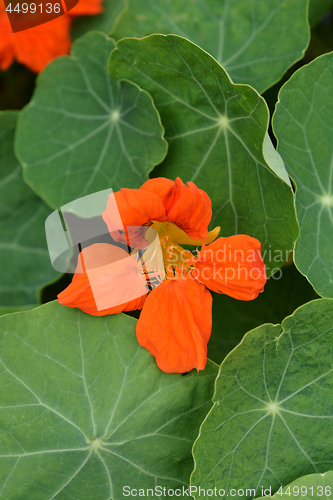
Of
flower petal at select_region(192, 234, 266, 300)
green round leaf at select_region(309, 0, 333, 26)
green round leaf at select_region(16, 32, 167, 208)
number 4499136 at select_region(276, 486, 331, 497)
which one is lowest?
number 4499136 at select_region(276, 486, 331, 497)

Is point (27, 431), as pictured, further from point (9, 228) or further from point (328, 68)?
point (328, 68)

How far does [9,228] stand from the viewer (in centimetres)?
106

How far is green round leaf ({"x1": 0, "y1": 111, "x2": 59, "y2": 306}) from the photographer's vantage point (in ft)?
3.43

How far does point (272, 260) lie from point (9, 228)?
0.65 metres

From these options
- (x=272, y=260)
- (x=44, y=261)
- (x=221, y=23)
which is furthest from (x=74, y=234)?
(x=221, y=23)

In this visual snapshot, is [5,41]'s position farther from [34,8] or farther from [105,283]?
[105,283]

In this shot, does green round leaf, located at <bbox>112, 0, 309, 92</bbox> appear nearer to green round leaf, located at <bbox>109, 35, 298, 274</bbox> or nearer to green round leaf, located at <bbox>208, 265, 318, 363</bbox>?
green round leaf, located at <bbox>109, 35, 298, 274</bbox>

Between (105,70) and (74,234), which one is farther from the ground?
(105,70)

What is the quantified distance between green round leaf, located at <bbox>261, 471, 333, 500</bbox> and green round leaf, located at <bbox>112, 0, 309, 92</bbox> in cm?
78

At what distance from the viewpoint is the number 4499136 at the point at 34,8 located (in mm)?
977

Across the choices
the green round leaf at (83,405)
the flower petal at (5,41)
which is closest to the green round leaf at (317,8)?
the flower petal at (5,41)

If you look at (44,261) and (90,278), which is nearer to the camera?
(90,278)

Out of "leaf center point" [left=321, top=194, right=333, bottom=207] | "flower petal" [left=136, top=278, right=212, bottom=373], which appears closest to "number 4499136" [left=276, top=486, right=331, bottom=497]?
"flower petal" [left=136, top=278, right=212, bottom=373]

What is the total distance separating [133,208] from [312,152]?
402 millimetres
